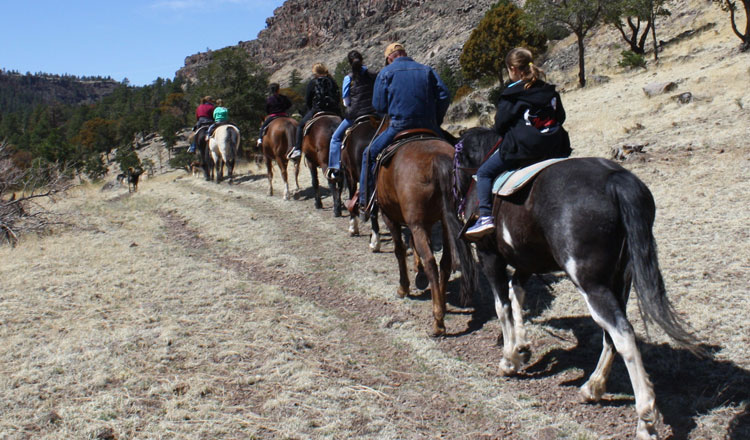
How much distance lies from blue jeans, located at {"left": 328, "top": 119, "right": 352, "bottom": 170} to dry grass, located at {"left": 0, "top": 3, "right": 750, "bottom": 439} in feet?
4.22

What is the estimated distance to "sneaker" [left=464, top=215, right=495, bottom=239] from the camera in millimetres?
4387

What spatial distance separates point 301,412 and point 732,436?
296 centimetres

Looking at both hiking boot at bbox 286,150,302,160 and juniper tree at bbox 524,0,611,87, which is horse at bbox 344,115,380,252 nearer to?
hiking boot at bbox 286,150,302,160

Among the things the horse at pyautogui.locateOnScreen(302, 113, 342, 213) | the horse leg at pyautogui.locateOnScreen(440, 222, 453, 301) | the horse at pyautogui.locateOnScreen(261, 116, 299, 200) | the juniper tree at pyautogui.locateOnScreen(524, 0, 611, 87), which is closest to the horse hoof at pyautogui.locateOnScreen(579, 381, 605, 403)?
the horse leg at pyautogui.locateOnScreen(440, 222, 453, 301)

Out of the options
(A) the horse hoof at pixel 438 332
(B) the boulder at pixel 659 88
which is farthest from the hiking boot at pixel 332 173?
(B) the boulder at pixel 659 88

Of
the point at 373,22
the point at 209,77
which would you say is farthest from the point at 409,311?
the point at 373,22

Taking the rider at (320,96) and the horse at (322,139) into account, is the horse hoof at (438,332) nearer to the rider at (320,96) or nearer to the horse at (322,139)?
the horse at (322,139)

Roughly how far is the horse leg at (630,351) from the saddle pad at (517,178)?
3.07ft

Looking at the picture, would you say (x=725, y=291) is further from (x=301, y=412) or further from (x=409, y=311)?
(x=301, y=412)

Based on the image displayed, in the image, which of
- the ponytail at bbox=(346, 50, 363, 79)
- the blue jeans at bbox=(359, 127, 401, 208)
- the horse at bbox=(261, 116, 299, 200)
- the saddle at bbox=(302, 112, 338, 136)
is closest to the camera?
the blue jeans at bbox=(359, 127, 401, 208)

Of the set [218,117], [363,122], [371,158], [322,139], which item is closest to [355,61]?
[363,122]

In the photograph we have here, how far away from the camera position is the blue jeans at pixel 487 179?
4402 millimetres

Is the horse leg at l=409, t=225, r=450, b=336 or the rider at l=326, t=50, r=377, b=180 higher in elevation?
the rider at l=326, t=50, r=377, b=180

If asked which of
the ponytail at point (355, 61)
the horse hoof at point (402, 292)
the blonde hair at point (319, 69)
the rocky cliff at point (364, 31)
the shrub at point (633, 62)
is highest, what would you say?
the rocky cliff at point (364, 31)
